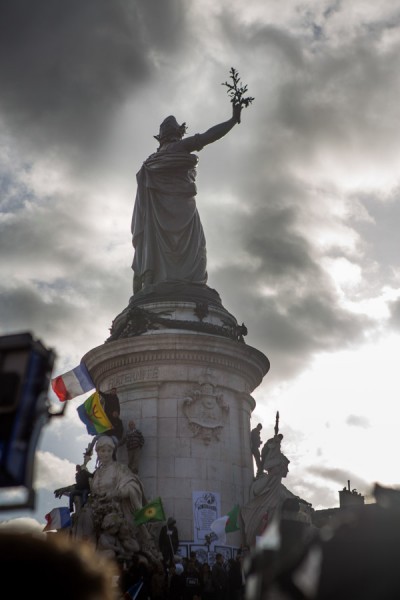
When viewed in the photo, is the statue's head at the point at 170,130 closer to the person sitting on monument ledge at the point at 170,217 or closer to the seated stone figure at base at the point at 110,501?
the person sitting on monument ledge at the point at 170,217

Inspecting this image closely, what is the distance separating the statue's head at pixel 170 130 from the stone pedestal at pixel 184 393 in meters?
6.89

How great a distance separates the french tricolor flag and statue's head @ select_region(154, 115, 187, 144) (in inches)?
464

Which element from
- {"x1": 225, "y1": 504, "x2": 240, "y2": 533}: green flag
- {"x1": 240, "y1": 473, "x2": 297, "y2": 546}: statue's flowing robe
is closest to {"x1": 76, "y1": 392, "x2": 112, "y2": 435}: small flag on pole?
{"x1": 225, "y1": 504, "x2": 240, "y2": 533}: green flag

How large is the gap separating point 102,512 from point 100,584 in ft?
53.2

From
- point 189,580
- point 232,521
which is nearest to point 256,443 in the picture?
point 232,521

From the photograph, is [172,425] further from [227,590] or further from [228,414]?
[227,590]

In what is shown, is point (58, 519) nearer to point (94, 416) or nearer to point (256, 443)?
point (94, 416)

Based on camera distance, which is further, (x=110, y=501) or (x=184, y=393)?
(x=184, y=393)

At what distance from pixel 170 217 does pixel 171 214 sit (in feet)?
0.36

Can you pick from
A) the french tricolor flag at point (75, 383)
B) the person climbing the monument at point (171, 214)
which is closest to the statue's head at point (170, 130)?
the person climbing the monument at point (171, 214)

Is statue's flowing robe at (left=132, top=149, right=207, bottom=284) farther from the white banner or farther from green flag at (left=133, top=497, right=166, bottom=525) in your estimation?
green flag at (left=133, top=497, right=166, bottom=525)

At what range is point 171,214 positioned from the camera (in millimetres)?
26531

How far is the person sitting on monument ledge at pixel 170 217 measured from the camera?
85.4 feet

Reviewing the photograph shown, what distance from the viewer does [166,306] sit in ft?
78.2
